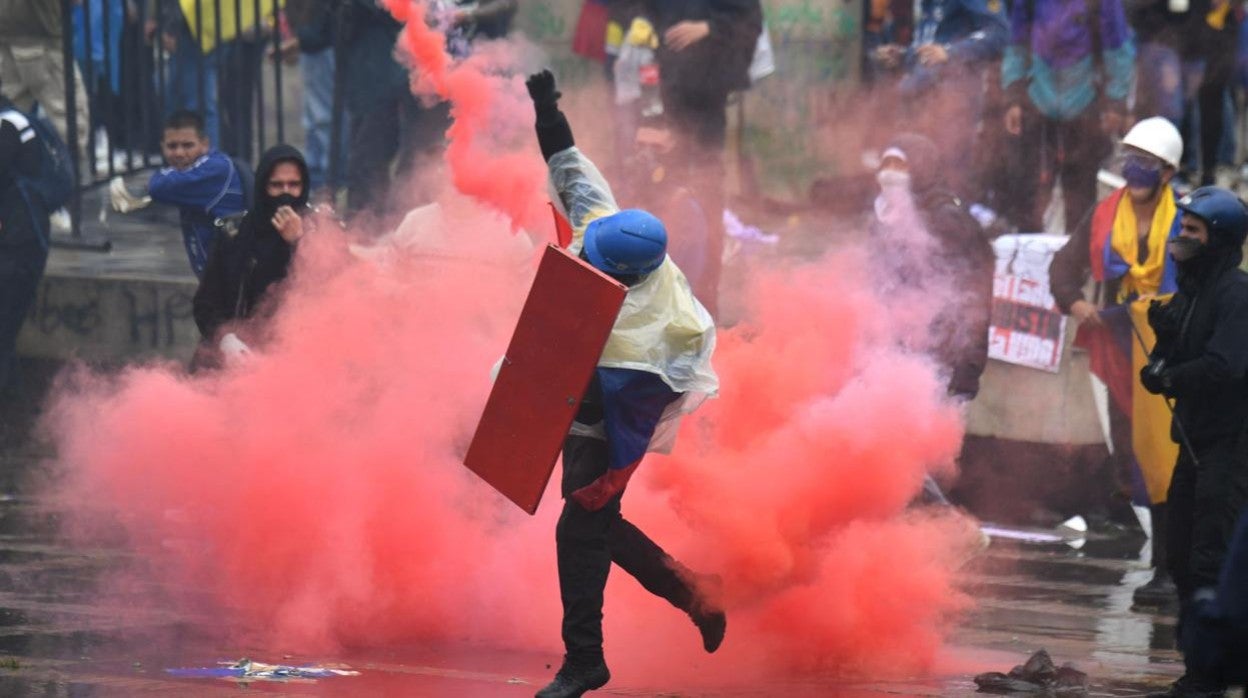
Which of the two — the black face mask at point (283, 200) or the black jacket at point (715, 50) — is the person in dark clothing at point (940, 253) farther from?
the black face mask at point (283, 200)

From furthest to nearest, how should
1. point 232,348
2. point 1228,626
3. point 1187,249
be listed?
1. point 232,348
2. point 1187,249
3. point 1228,626

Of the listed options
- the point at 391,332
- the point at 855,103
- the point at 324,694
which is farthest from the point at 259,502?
the point at 855,103

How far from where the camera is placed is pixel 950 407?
781 centimetres

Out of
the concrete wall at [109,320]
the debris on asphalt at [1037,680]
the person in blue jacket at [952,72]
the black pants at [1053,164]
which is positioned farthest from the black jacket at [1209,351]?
the concrete wall at [109,320]

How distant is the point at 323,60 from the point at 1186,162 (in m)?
5.17

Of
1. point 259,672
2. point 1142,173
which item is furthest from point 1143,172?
point 259,672

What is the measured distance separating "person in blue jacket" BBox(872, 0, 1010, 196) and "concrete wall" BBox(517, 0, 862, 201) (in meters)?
1.06

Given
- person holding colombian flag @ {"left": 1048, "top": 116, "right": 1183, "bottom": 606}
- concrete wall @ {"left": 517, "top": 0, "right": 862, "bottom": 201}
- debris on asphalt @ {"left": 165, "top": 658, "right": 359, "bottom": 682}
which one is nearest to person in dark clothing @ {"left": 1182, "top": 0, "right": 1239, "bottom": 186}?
concrete wall @ {"left": 517, "top": 0, "right": 862, "bottom": 201}

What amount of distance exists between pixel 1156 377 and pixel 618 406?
7.36ft

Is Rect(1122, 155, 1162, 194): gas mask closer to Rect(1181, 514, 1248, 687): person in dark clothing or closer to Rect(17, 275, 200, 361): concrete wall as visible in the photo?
Rect(17, 275, 200, 361): concrete wall

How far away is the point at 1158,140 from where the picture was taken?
9367 millimetres

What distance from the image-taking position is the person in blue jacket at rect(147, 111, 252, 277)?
32.4 feet

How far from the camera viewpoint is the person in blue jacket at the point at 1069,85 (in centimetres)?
1123

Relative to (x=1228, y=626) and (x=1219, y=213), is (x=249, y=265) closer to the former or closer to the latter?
(x=1219, y=213)
